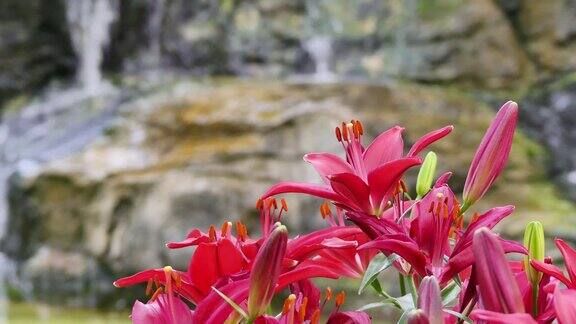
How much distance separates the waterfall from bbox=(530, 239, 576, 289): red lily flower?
792 cm

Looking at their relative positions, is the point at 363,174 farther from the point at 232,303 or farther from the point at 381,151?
the point at 232,303

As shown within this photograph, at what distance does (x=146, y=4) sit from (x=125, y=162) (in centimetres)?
339

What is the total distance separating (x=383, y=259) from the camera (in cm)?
60

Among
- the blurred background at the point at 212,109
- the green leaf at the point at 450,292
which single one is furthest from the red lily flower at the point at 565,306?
the blurred background at the point at 212,109

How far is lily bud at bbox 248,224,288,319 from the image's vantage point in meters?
0.54

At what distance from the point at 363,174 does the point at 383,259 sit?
0.08 metres

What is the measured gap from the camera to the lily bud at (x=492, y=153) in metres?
0.61

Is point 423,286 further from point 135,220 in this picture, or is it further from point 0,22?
point 0,22

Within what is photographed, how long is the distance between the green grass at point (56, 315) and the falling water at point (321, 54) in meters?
3.08

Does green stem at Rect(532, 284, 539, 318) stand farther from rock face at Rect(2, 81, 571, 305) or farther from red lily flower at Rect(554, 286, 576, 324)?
rock face at Rect(2, 81, 571, 305)

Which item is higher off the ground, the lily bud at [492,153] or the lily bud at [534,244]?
the lily bud at [492,153]

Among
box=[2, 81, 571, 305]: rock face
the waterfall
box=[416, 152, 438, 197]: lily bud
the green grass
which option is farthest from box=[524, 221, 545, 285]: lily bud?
the waterfall

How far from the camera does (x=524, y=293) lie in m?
0.56

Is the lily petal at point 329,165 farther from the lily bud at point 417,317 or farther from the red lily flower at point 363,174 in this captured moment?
the lily bud at point 417,317
